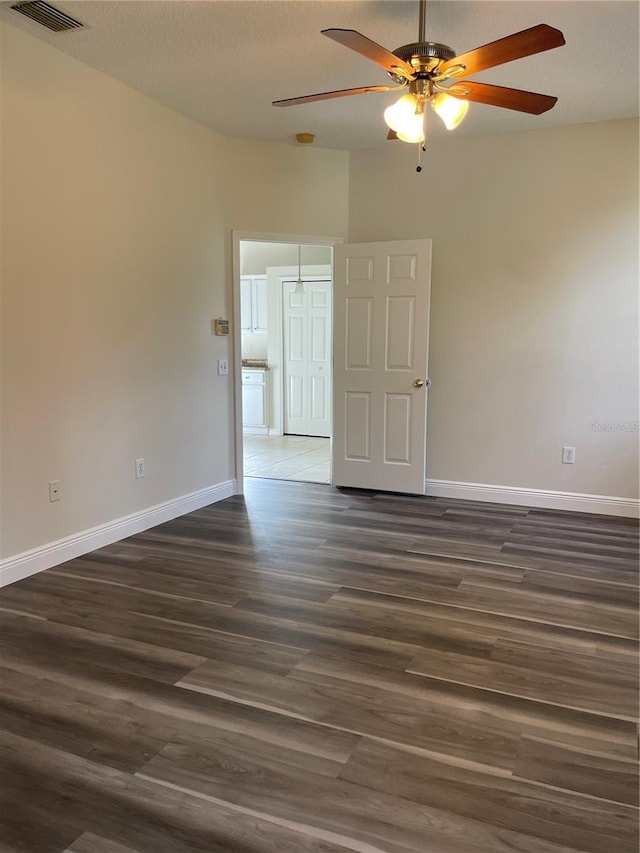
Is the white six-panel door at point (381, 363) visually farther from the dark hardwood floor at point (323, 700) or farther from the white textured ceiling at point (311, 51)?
the dark hardwood floor at point (323, 700)

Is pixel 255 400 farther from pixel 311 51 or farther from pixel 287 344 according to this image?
pixel 311 51

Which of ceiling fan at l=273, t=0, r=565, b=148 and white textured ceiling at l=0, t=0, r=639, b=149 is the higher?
white textured ceiling at l=0, t=0, r=639, b=149

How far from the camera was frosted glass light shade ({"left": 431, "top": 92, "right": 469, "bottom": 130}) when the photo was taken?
2619 millimetres

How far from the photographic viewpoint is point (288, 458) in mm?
6570

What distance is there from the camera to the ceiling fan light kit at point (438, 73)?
7.16 ft

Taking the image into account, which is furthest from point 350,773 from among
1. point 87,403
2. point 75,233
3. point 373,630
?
point 75,233

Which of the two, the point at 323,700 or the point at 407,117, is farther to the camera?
the point at 407,117

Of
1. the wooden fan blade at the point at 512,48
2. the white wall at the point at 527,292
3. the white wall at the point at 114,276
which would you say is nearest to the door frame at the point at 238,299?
the white wall at the point at 114,276

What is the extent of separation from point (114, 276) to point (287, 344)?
4356 mm

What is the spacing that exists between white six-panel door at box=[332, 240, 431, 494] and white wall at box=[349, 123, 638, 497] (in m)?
0.18

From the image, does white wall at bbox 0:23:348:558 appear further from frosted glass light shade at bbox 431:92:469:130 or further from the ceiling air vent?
frosted glass light shade at bbox 431:92:469:130

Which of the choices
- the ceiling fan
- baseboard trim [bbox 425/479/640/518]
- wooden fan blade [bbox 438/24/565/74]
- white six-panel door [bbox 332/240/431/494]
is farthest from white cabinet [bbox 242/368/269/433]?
wooden fan blade [bbox 438/24/565/74]

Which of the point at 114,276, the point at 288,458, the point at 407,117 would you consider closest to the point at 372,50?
the point at 407,117

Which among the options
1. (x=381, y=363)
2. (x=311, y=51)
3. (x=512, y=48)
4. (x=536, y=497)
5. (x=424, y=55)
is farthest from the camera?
(x=381, y=363)
